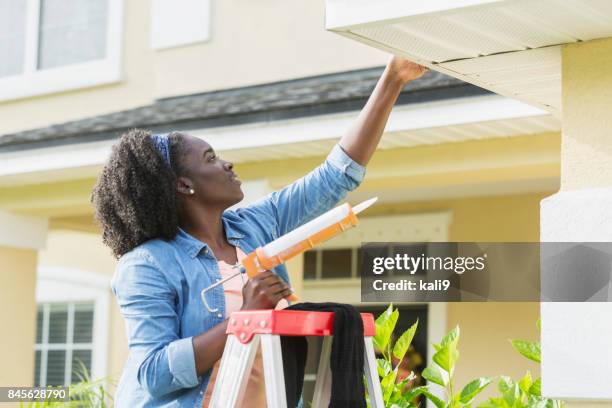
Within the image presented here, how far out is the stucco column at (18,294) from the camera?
29.2 ft

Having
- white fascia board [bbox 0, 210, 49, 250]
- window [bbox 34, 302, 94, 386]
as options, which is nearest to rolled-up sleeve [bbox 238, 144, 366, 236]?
white fascia board [bbox 0, 210, 49, 250]

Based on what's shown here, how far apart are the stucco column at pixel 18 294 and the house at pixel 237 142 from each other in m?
0.01

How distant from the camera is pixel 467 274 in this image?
139 inches

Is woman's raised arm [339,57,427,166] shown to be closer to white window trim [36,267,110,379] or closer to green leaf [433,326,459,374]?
green leaf [433,326,459,374]

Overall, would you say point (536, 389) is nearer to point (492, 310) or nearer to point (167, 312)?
point (167, 312)

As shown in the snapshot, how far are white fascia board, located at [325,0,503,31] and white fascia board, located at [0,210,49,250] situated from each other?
623 centimetres

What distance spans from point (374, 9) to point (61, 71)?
8017 mm

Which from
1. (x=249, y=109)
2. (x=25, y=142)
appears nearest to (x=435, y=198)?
(x=249, y=109)

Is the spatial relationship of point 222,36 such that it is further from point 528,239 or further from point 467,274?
point 467,274

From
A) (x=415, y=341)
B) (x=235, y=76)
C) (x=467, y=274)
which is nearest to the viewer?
(x=467, y=274)

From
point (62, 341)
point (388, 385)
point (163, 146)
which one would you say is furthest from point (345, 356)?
point (62, 341)

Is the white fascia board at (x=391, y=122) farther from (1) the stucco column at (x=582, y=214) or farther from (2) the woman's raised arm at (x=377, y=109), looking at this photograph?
(1) the stucco column at (x=582, y=214)

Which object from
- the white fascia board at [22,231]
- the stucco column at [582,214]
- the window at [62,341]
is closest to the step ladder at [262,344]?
the stucco column at [582,214]

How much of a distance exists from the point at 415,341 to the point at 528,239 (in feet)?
5.00
